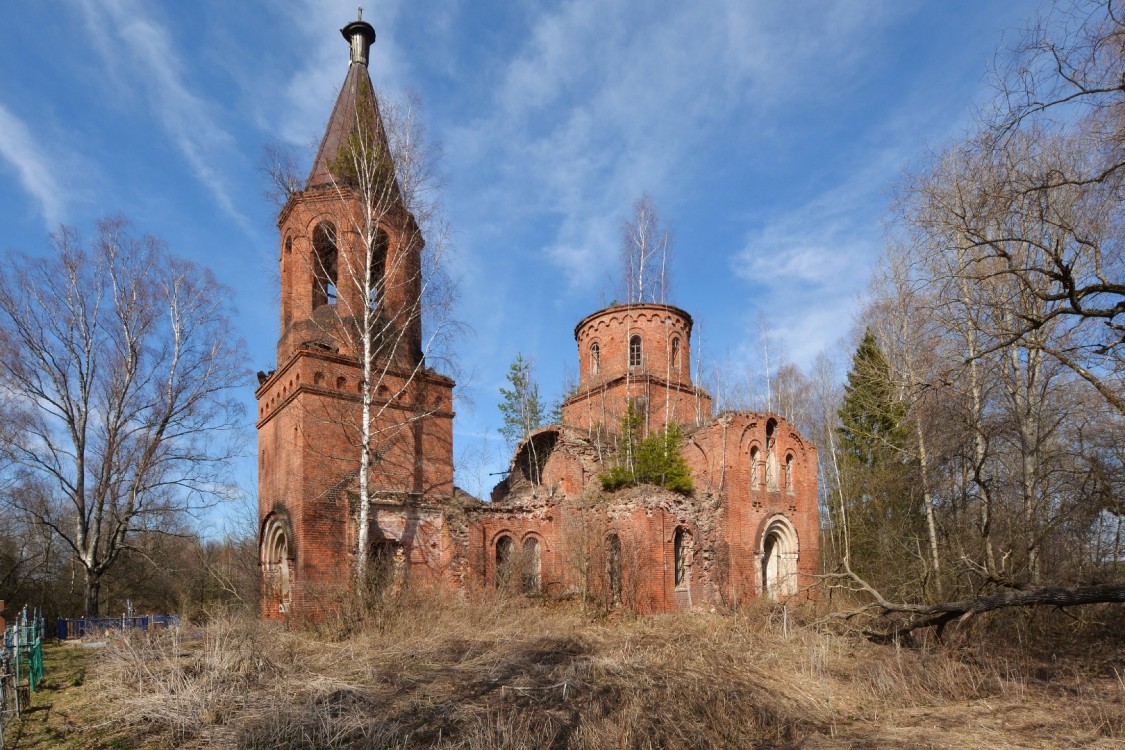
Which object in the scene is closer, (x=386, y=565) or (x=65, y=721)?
(x=65, y=721)

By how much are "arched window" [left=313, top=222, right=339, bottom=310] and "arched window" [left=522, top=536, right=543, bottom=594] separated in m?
8.56

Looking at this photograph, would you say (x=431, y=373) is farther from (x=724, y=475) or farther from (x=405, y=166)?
(x=724, y=475)

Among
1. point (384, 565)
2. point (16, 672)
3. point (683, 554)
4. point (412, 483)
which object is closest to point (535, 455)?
point (683, 554)

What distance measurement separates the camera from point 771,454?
2109 cm

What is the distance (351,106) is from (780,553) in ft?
58.0

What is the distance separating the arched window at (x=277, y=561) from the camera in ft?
51.2

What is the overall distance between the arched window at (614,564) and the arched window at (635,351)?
7936mm

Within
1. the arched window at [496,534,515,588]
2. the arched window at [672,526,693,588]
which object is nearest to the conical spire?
the arched window at [496,534,515,588]

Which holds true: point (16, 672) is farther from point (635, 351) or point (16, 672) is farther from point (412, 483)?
point (635, 351)

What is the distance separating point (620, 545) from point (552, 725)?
36.6 feet

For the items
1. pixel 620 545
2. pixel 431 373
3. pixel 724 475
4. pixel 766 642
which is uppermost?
pixel 431 373

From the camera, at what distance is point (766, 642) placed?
11.9 meters

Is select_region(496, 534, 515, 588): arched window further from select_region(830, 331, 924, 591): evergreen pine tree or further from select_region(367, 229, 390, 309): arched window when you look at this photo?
select_region(830, 331, 924, 591): evergreen pine tree

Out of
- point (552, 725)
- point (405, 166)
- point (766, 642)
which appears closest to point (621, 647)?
point (766, 642)
